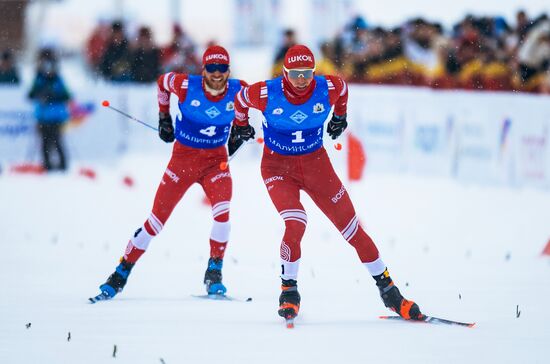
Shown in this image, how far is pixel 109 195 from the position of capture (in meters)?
17.0

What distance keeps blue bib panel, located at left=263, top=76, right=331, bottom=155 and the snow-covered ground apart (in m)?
1.35

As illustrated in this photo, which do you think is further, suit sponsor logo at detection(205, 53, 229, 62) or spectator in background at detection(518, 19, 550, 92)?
spectator in background at detection(518, 19, 550, 92)

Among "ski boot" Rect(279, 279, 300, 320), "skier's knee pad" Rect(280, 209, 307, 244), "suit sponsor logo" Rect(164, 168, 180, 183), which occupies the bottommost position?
"ski boot" Rect(279, 279, 300, 320)

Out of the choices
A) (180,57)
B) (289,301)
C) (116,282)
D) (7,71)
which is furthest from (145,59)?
(289,301)

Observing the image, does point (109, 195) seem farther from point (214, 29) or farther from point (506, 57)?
point (214, 29)

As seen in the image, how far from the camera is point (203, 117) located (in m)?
8.92

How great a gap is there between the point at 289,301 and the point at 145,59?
13.8 metres

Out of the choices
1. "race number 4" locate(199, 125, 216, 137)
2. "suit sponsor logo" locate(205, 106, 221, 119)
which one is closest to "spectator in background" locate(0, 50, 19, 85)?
"race number 4" locate(199, 125, 216, 137)

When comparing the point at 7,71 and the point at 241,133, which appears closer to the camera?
the point at 241,133

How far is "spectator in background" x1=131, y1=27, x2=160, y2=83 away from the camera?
20422mm

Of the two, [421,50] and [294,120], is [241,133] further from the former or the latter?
[421,50]

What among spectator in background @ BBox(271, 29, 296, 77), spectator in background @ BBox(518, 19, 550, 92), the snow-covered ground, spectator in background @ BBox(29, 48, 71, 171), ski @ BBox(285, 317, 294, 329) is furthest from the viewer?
spectator in background @ BBox(29, 48, 71, 171)

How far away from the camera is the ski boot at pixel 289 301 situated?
293 inches

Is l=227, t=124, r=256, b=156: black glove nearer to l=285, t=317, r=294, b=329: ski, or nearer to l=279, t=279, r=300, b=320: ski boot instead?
l=279, t=279, r=300, b=320: ski boot
